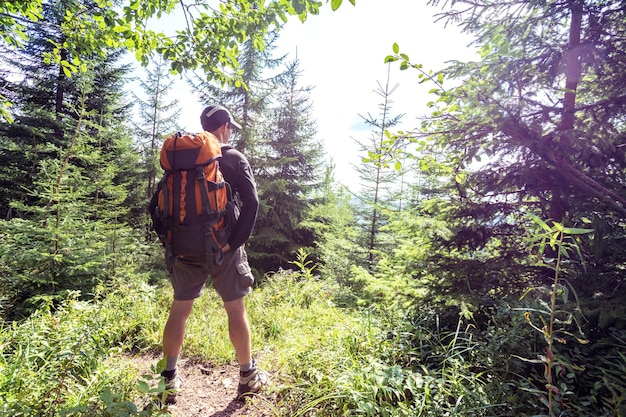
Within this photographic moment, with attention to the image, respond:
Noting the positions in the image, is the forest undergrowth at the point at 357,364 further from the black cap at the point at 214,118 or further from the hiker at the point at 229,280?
the black cap at the point at 214,118

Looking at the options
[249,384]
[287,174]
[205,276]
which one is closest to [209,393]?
[249,384]

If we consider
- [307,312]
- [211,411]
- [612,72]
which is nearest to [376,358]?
[211,411]

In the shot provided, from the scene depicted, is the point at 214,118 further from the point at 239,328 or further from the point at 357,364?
the point at 357,364

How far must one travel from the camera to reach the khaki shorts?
2469 mm

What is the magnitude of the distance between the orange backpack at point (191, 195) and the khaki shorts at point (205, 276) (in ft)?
0.50

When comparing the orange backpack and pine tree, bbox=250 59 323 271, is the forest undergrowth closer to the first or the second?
the orange backpack

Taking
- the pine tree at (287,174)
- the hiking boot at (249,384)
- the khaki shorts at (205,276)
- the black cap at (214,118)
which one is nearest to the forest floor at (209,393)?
the hiking boot at (249,384)

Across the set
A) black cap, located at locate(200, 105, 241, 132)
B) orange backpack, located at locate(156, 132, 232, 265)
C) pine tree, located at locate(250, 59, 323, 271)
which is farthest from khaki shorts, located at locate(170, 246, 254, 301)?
pine tree, located at locate(250, 59, 323, 271)

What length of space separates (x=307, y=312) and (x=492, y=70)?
155 inches

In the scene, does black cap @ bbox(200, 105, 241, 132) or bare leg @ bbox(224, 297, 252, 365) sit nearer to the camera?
bare leg @ bbox(224, 297, 252, 365)

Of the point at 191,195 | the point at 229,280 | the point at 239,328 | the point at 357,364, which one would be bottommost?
the point at 357,364

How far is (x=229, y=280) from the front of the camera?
251 cm

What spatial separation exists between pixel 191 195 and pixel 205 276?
2.51ft

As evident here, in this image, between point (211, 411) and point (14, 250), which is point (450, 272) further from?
point (14, 250)
